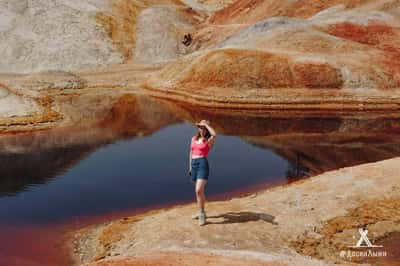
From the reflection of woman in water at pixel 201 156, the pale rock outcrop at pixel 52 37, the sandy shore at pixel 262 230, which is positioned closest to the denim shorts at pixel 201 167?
the reflection of woman in water at pixel 201 156

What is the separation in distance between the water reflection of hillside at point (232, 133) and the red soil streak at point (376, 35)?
64.0ft

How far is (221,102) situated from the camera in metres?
65.2

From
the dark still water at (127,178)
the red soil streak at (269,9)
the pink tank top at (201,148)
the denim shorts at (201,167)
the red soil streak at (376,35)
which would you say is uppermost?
the red soil streak at (269,9)

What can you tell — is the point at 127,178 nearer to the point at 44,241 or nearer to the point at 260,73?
the point at 44,241

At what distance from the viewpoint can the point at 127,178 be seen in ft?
115

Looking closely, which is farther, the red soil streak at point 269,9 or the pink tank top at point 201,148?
the red soil streak at point 269,9

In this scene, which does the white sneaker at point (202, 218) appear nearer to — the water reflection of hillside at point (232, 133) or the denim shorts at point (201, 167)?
the denim shorts at point (201, 167)

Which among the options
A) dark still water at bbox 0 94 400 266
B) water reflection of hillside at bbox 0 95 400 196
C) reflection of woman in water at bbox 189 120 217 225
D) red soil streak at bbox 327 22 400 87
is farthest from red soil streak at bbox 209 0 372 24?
reflection of woman in water at bbox 189 120 217 225

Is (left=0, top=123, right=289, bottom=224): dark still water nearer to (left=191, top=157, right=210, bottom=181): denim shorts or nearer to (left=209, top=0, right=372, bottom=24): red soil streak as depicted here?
(left=191, top=157, right=210, bottom=181): denim shorts

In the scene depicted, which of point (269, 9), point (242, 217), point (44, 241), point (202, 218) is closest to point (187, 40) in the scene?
point (269, 9)

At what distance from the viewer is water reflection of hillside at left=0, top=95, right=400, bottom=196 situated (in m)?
38.3

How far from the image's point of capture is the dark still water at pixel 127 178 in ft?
97.0

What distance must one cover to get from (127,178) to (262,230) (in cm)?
1441

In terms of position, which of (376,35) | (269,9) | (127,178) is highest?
(269,9)
